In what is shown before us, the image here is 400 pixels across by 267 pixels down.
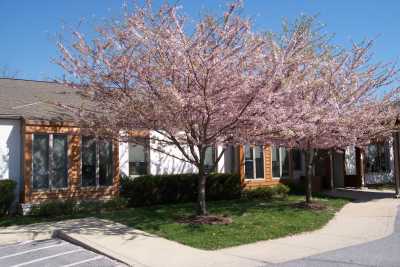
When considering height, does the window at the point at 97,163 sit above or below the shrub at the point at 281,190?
above

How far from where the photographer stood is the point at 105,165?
15797mm

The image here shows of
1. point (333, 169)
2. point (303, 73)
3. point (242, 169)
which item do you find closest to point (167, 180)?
point (242, 169)

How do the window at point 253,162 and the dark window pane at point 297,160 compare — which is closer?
the window at point 253,162

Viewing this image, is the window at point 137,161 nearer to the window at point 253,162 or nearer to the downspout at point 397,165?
the window at point 253,162

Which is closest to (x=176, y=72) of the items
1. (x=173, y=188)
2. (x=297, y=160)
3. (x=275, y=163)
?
(x=173, y=188)

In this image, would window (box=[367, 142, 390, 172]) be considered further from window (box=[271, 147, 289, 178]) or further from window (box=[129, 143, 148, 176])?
window (box=[129, 143, 148, 176])

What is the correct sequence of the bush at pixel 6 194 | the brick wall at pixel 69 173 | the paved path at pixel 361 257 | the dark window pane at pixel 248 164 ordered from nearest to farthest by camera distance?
the paved path at pixel 361 257 < the bush at pixel 6 194 < the brick wall at pixel 69 173 < the dark window pane at pixel 248 164

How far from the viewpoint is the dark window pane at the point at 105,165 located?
15.7 metres

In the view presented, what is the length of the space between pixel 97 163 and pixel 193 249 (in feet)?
23.8

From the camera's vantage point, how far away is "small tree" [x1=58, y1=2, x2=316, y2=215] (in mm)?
10461

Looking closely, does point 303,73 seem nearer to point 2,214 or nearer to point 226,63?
point 226,63

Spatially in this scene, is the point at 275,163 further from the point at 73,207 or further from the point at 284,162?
the point at 73,207

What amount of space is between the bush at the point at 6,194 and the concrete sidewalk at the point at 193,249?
1852 millimetres

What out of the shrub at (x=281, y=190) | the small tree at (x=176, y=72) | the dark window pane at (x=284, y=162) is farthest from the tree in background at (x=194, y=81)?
the dark window pane at (x=284, y=162)
